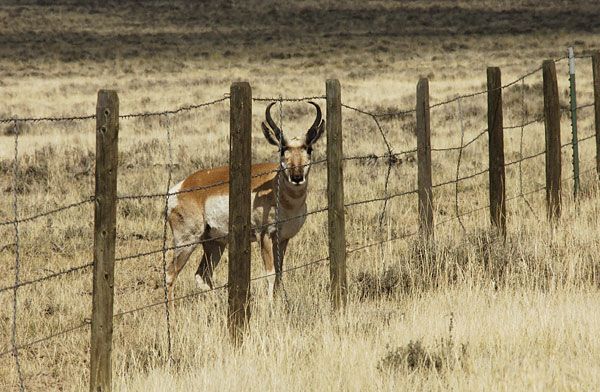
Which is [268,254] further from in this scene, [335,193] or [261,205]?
[335,193]

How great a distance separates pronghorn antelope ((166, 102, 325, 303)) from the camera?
840 cm

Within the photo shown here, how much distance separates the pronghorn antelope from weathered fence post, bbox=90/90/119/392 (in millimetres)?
2688

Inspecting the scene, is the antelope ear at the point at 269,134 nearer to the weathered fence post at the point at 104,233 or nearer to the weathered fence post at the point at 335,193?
the weathered fence post at the point at 335,193

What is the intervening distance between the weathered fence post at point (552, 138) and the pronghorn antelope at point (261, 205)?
10.0 feet

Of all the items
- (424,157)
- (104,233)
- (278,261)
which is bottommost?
(278,261)

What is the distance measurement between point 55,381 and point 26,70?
38027mm

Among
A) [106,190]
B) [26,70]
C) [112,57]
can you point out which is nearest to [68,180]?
[106,190]

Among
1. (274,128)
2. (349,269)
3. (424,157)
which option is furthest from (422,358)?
(424,157)

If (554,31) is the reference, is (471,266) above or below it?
below

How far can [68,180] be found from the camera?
612 inches

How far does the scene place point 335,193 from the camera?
7.51m

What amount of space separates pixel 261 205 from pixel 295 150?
63 cm

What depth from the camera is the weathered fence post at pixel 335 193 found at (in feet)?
24.5

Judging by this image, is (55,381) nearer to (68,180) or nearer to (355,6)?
(68,180)
